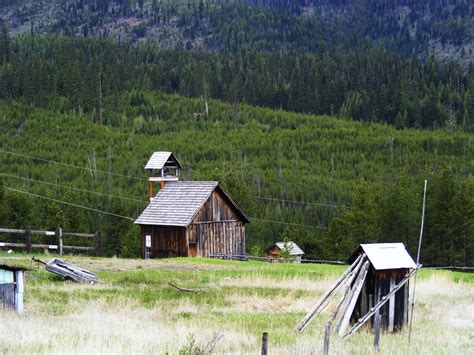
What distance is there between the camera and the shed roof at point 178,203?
52.2 metres

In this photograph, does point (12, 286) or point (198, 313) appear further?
point (198, 313)

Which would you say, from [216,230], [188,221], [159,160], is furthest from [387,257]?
[159,160]

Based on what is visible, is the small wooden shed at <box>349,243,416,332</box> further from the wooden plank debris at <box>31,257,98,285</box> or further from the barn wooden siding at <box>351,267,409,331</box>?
the wooden plank debris at <box>31,257,98,285</box>

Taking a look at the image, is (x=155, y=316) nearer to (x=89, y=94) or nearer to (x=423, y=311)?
(x=423, y=311)

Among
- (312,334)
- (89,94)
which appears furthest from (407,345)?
(89,94)

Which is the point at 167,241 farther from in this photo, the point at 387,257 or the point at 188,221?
the point at 387,257

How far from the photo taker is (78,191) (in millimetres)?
107562

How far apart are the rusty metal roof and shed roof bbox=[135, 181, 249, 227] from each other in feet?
101

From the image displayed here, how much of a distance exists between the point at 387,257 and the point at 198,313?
6.23 m

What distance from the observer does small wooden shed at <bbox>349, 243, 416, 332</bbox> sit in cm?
2120

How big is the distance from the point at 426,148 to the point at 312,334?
481ft

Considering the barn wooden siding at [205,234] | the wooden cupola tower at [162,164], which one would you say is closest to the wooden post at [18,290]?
the barn wooden siding at [205,234]

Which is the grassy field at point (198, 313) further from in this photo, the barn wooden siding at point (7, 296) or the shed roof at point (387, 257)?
the shed roof at point (387, 257)

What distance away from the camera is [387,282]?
21.6 m
